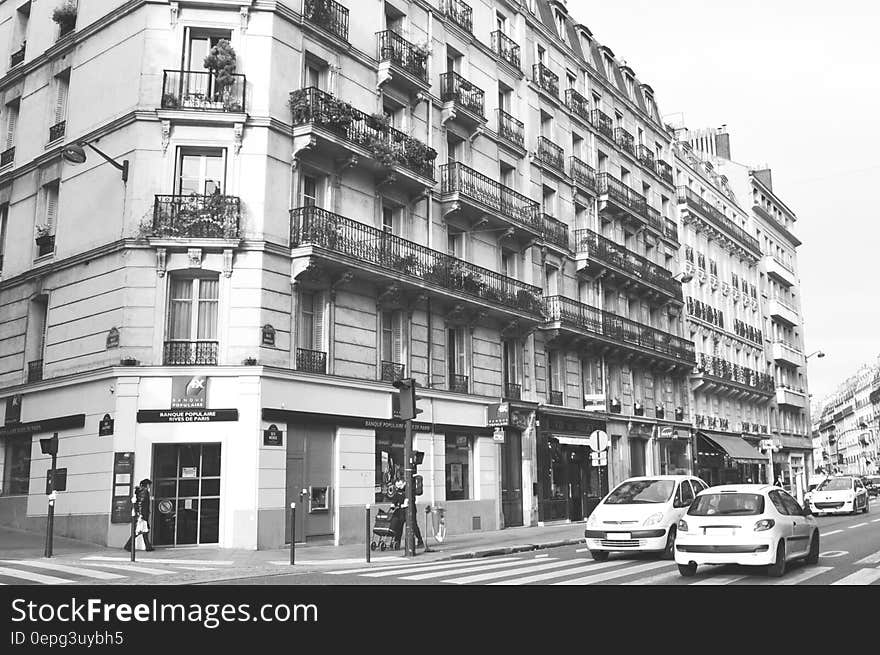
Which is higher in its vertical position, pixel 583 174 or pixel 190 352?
pixel 583 174

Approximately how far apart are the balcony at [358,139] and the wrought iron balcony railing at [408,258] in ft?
6.31

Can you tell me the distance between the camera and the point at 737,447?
49.7 meters

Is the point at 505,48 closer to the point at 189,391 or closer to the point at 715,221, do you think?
the point at 189,391

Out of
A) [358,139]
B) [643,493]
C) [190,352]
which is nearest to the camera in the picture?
[643,493]

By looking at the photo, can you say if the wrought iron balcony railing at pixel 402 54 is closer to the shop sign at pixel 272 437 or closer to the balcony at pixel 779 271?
the shop sign at pixel 272 437

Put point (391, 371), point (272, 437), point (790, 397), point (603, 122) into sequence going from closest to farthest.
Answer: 1. point (272, 437)
2. point (391, 371)
3. point (603, 122)
4. point (790, 397)

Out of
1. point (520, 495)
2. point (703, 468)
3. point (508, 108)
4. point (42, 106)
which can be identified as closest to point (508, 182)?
point (508, 108)

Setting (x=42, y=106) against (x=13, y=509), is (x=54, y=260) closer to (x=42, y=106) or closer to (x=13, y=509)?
(x=42, y=106)

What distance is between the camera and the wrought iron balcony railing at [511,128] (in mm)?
31453

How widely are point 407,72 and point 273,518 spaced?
14.8 m

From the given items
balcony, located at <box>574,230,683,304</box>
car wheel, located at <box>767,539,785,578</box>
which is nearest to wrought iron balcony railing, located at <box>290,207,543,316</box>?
balcony, located at <box>574,230,683,304</box>

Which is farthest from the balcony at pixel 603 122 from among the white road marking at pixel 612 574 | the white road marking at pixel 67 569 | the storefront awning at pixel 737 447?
the white road marking at pixel 67 569

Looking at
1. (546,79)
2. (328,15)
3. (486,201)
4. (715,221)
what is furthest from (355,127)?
(715,221)

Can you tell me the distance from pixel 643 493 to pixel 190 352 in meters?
11.4
